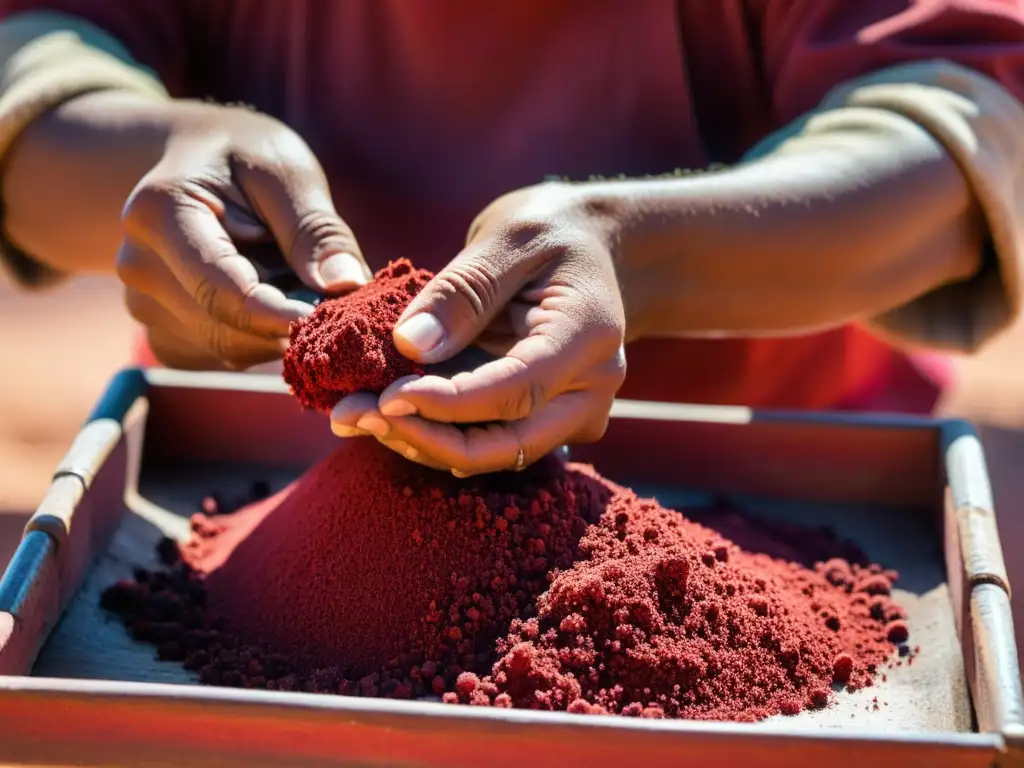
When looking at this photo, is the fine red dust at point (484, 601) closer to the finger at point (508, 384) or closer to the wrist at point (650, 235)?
the finger at point (508, 384)

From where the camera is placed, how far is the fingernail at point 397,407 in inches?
29.8

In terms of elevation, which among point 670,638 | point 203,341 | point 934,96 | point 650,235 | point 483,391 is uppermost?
point 934,96

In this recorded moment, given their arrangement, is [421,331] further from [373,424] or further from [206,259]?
[206,259]

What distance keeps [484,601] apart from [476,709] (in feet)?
0.52

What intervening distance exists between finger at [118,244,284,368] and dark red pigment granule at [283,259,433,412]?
0.27 feet

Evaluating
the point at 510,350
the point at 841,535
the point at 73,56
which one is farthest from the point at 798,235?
the point at 73,56

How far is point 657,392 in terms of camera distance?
1.34 metres

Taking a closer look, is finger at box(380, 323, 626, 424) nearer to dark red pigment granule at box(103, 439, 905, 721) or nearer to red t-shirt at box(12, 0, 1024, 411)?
dark red pigment granule at box(103, 439, 905, 721)

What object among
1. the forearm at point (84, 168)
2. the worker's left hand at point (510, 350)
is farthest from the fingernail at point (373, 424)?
the forearm at point (84, 168)

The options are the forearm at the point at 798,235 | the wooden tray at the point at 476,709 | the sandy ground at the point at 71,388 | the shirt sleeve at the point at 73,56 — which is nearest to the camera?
the wooden tray at the point at 476,709

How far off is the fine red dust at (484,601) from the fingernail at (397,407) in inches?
1.0

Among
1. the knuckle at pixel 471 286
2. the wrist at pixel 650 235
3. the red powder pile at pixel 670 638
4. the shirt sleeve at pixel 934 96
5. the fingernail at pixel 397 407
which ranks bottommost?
the red powder pile at pixel 670 638

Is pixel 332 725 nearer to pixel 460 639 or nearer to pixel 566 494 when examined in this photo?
pixel 460 639

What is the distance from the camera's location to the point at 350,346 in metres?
0.78
